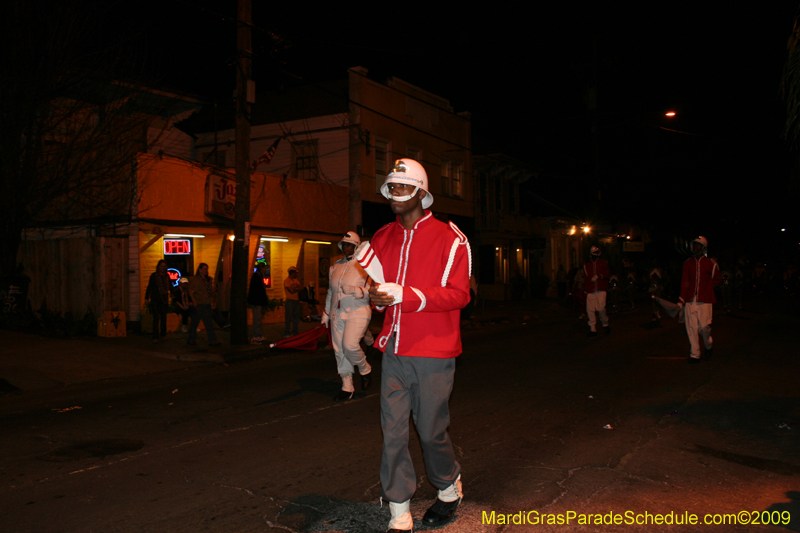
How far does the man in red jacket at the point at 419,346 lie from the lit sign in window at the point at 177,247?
13242 millimetres

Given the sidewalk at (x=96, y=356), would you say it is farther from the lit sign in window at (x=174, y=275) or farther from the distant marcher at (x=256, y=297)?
the lit sign in window at (x=174, y=275)

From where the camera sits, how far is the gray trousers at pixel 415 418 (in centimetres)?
366

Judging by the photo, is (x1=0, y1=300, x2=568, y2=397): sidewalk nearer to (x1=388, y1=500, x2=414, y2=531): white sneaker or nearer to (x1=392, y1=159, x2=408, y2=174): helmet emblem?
(x1=388, y1=500, x2=414, y2=531): white sneaker

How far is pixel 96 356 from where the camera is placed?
37.7 feet

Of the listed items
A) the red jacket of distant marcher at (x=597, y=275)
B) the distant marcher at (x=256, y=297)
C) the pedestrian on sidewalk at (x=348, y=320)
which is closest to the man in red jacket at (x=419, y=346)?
the pedestrian on sidewalk at (x=348, y=320)

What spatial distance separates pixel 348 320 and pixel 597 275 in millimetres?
8495

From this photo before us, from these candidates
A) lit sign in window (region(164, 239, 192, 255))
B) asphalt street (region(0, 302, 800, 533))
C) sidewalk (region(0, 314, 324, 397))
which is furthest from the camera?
lit sign in window (region(164, 239, 192, 255))

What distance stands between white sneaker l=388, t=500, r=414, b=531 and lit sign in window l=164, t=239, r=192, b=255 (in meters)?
13.6

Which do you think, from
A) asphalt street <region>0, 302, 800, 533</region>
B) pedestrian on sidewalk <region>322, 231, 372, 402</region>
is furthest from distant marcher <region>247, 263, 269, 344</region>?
pedestrian on sidewalk <region>322, 231, 372, 402</region>

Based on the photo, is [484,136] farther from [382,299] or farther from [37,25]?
[382,299]

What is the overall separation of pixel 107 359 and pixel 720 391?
9.95 meters

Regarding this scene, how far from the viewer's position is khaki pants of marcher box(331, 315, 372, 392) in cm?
758

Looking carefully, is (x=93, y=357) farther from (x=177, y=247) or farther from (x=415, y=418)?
(x=415, y=418)

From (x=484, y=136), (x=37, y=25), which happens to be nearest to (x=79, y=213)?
(x=37, y=25)
